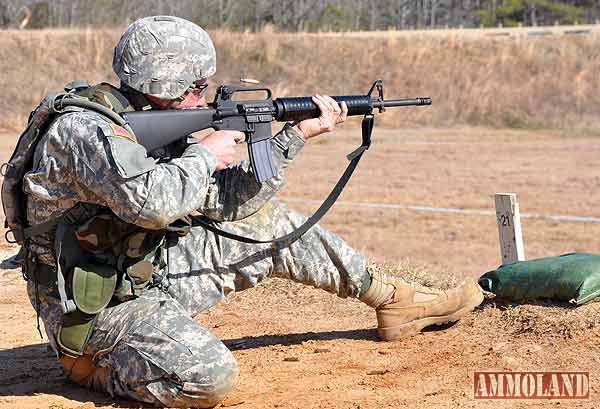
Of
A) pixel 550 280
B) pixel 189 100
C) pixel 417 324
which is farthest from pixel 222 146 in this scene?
pixel 550 280

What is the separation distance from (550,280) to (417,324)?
31.2 inches

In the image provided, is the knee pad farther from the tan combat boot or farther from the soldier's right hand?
the tan combat boot

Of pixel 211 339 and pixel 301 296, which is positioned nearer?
pixel 211 339

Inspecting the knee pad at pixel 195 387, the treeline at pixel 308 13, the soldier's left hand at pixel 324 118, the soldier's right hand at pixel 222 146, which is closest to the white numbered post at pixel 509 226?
the soldier's left hand at pixel 324 118

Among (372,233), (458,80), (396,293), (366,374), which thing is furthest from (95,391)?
(458,80)

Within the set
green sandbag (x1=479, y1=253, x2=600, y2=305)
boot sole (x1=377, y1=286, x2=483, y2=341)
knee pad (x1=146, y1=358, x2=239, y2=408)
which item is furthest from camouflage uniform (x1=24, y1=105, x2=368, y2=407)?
green sandbag (x1=479, y1=253, x2=600, y2=305)

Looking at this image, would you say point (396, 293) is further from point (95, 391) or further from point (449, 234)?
point (449, 234)

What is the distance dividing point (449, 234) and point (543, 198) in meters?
2.80

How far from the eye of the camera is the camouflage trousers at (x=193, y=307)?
3.51 meters

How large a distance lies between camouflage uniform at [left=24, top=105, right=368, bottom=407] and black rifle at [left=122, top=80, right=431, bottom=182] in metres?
0.09

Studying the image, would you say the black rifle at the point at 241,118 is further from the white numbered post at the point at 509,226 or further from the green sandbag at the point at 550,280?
the white numbered post at the point at 509,226

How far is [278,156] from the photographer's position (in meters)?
4.06

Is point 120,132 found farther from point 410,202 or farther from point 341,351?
point 410,202

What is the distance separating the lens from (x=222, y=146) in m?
3.80
